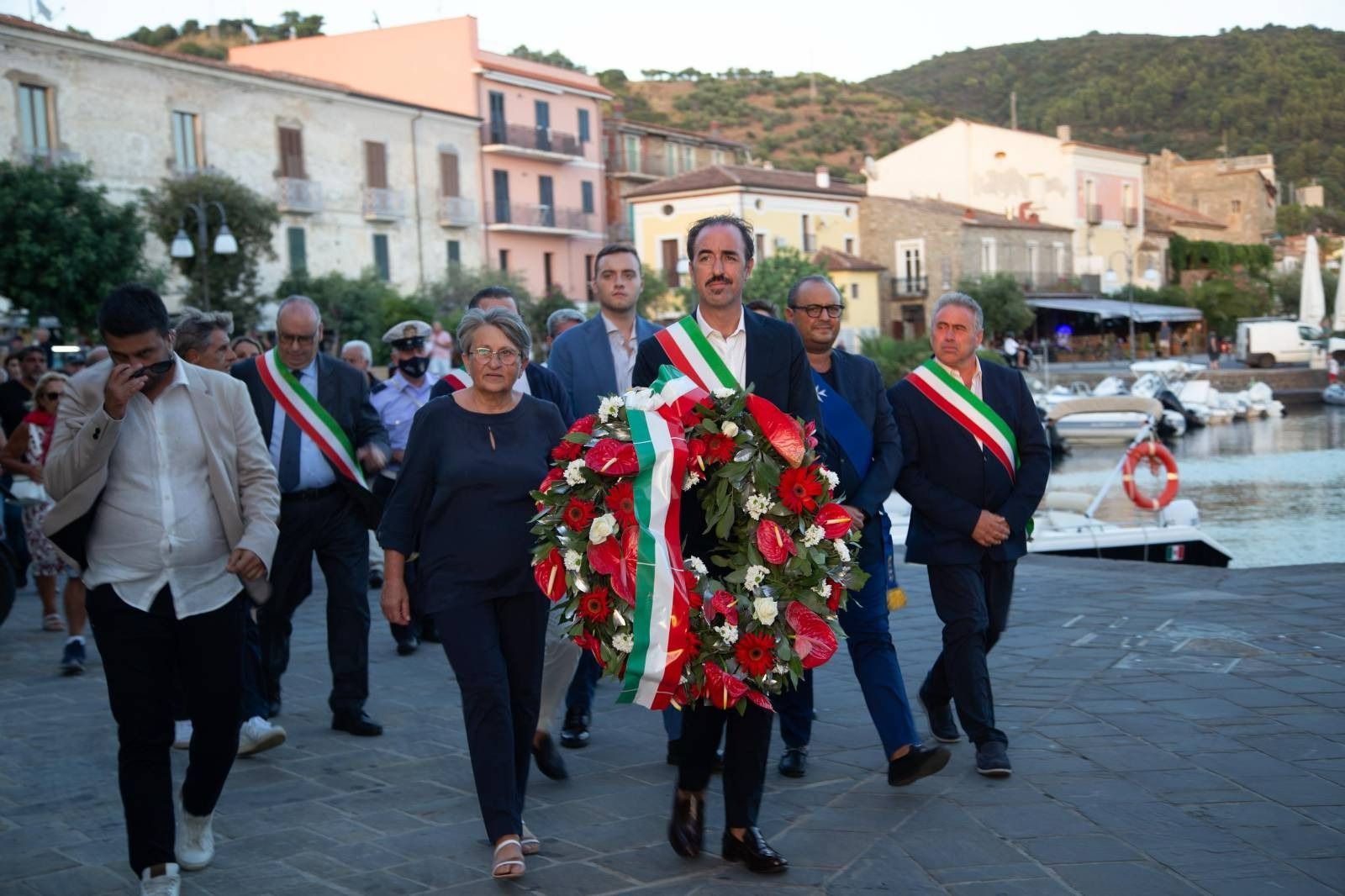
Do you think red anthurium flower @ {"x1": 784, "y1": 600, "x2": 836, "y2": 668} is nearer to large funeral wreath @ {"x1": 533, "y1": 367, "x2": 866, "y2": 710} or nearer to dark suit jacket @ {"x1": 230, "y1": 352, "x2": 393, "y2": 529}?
large funeral wreath @ {"x1": 533, "y1": 367, "x2": 866, "y2": 710}

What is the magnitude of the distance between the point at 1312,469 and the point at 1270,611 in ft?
71.5

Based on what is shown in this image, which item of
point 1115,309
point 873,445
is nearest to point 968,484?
point 873,445

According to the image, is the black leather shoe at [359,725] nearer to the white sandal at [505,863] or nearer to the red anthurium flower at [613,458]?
the white sandal at [505,863]

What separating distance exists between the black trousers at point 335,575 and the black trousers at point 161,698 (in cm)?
184

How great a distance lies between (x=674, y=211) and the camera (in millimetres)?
57188

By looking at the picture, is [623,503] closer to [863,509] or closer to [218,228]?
[863,509]

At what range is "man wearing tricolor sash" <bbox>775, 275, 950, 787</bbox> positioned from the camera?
17.7ft

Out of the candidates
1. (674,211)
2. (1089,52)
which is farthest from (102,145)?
(1089,52)

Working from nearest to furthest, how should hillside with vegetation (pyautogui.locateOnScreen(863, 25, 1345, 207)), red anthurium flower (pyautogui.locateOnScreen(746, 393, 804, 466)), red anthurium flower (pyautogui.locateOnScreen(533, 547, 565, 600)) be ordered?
red anthurium flower (pyautogui.locateOnScreen(746, 393, 804, 466)) < red anthurium flower (pyautogui.locateOnScreen(533, 547, 565, 600)) < hillside with vegetation (pyautogui.locateOnScreen(863, 25, 1345, 207))

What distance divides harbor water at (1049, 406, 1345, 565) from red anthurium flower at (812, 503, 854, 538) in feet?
22.0

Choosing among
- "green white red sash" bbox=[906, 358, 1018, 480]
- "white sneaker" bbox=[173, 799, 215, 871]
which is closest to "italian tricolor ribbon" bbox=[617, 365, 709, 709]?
"white sneaker" bbox=[173, 799, 215, 871]

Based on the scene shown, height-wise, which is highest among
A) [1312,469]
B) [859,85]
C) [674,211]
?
[859,85]

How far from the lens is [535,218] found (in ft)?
171

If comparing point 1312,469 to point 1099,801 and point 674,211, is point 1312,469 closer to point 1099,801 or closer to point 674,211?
point 1099,801
